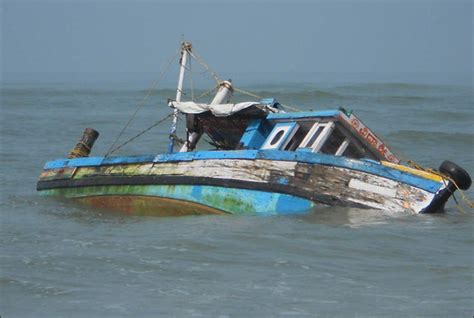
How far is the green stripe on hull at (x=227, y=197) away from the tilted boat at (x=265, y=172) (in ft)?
0.05

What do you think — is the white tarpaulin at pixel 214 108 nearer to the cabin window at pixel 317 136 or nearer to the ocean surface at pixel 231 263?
the cabin window at pixel 317 136

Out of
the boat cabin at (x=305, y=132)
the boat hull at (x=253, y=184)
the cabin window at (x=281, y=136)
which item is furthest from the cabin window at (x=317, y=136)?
the boat hull at (x=253, y=184)

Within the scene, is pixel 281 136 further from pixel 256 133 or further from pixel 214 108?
pixel 214 108

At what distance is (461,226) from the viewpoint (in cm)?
1378

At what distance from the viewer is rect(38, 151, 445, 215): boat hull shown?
45.0ft

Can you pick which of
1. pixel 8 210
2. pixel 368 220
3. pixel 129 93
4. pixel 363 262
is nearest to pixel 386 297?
pixel 363 262

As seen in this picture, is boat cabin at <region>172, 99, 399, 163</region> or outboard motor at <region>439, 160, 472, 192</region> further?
boat cabin at <region>172, 99, 399, 163</region>

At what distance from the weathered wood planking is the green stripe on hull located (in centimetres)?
10

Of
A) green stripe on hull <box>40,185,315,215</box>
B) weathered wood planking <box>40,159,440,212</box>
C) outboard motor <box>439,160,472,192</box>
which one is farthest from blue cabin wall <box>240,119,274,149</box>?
outboard motor <box>439,160,472,192</box>

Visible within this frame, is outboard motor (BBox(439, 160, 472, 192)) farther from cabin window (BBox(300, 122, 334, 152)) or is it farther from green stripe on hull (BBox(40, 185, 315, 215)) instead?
green stripe on hull (BBox(40, 185, 315, 215))

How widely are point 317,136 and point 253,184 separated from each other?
126 centimetres

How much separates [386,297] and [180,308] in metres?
2.08

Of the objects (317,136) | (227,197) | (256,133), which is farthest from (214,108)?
(317,136)

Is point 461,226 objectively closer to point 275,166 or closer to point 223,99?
point 275,166
